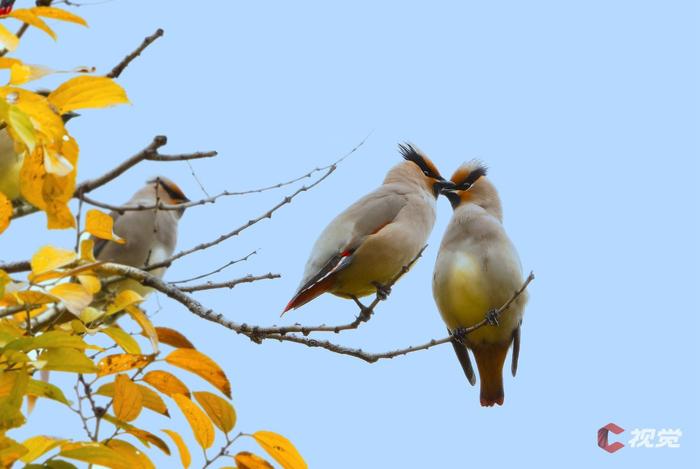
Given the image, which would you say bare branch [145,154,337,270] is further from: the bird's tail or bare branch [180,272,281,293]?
the bird's tail

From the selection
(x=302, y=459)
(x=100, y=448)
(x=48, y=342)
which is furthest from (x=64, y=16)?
(x=302, y=459)

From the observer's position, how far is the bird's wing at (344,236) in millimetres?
4176

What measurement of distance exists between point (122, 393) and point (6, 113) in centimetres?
60

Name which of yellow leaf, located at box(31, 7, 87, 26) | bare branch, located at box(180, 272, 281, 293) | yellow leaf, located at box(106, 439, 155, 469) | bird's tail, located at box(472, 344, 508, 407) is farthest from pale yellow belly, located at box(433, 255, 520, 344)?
yellow leaf, located at box(31, 7, 87, 26)

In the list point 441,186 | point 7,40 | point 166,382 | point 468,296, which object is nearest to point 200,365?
point 166,382

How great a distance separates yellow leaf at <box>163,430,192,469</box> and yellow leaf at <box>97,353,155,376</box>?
0.45ft

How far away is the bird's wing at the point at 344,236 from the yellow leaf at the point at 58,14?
226 cm

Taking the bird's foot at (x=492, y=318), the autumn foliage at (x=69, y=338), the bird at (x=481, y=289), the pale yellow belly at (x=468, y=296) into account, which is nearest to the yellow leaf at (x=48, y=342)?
the autumn foliage at (x=69, y=338)

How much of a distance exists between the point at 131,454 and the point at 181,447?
121 mm

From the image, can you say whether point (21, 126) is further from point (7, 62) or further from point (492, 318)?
point (492, 318)

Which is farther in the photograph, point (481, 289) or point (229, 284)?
point (481, 289)

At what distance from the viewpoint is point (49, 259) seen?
1.73m

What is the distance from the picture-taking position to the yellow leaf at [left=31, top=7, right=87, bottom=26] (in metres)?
1.81

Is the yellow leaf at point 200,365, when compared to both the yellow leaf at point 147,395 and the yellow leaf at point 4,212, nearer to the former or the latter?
the yellow leaf at point 147,395
